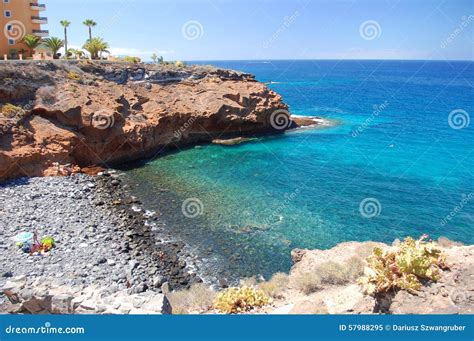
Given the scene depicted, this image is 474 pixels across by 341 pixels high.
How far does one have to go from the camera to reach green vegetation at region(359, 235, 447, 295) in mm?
9062

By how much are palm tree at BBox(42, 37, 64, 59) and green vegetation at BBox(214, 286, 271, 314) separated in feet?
131

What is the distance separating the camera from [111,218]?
22.7 m

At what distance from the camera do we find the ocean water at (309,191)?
21.0m

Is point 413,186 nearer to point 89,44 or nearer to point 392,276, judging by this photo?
point 392,276

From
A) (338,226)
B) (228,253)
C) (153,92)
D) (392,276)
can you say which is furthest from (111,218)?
(153,92)

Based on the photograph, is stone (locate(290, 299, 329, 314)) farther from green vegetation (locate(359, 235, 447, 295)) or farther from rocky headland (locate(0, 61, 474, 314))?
green vegetation (locate(359, 235, 447, 295))

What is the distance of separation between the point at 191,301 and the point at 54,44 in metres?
38.8

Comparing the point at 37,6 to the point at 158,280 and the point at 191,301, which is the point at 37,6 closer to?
the point at 158,280

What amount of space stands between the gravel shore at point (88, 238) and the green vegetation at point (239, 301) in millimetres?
5420

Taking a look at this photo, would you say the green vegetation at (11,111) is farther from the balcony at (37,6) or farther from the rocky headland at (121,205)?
the balcony at (37,6)

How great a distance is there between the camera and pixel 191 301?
42.9 ft

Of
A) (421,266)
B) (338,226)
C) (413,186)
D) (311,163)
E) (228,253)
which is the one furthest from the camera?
(311,163)

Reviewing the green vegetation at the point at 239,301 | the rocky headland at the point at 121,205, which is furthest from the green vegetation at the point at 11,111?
the green vegetation at the point at 239,301

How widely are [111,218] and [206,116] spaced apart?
21647 mm
